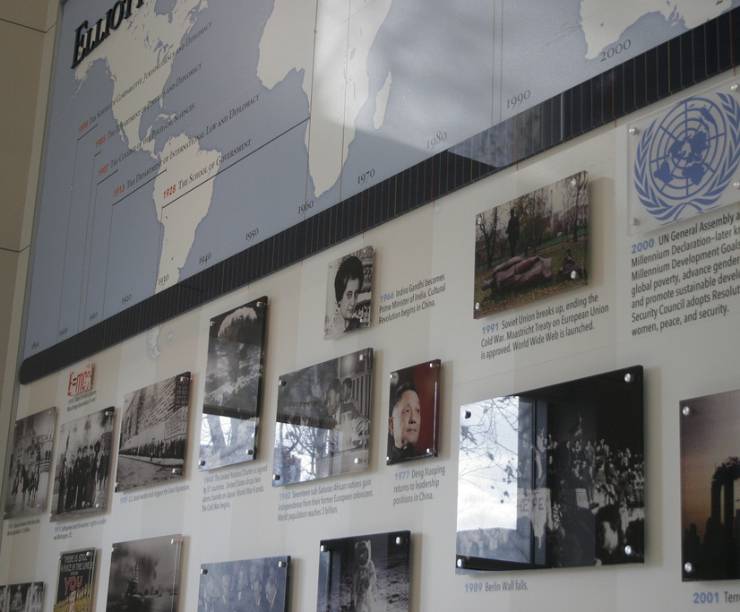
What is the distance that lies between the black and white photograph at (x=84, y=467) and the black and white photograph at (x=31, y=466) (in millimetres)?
175

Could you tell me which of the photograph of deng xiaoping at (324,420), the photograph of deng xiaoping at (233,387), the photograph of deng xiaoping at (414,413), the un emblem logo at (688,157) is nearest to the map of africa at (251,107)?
the un emblem logo at (688,157)

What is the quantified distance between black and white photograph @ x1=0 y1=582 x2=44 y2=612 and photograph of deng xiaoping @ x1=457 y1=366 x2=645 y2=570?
4112mm

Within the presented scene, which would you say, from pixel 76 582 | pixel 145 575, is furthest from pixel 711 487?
pixel 76 582

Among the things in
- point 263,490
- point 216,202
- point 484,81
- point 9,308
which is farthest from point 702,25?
point 9,308

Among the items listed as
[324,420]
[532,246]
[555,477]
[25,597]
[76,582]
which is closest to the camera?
[555,477]

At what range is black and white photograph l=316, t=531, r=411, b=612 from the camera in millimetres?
4492

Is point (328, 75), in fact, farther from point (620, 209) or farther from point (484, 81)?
point (620, 209)

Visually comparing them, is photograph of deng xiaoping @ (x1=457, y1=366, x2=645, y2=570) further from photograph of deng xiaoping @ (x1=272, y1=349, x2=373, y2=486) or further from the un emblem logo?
photograph of deng xiaoping @ (x1=272, y1=349, x2=373, y2=486)

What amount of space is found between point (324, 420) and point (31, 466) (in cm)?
346

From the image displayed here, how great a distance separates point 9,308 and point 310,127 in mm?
4075

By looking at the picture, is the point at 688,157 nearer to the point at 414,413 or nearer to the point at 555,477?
the point at 555,477

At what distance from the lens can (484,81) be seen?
4.70m
